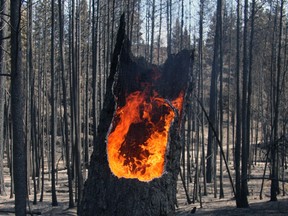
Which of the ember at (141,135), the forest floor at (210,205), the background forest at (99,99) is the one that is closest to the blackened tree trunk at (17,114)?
the background forest at (99,99)

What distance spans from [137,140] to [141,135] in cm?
14

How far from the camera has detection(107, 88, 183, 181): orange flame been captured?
6.57 m

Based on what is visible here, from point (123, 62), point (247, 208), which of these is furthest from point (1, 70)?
point (247, 208)

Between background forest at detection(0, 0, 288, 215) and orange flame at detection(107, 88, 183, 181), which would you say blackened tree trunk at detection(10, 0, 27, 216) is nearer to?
background forest at detection(0, 0, 288, 215)

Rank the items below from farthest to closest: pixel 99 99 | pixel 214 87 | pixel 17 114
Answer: pixel 99 99 → pixel 214 87 → pixel 17 114

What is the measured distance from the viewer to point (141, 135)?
23.1ft

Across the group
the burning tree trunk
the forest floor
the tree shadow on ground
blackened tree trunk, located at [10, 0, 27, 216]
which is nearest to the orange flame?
the burning tree trunk

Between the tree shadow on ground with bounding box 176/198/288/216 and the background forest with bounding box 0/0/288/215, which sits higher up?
the background forest with bounding box 0/0/288/215

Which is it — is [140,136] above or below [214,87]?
below

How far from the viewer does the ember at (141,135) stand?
657 centimetres

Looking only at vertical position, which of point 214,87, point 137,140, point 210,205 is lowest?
point 210,205

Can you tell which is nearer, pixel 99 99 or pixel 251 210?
pixel 251 210

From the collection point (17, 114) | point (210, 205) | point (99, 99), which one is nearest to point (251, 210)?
point (210, 205)

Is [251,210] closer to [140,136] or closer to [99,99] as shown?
[140,136]
